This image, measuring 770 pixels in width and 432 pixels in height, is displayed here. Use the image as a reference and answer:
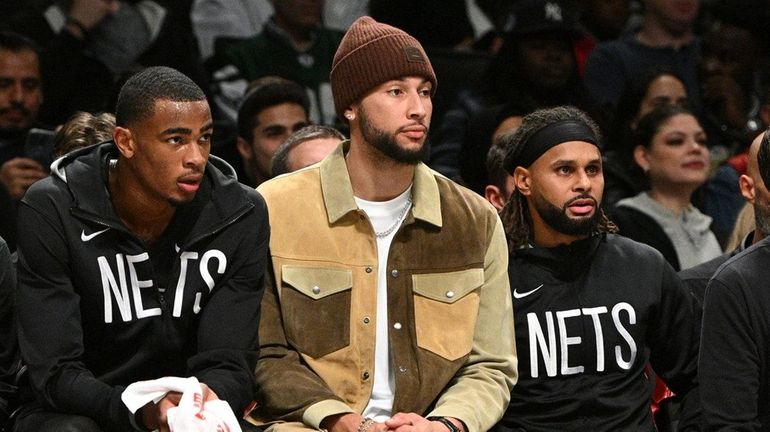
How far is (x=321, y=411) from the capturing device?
3.80 meters

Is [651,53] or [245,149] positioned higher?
[651,53]

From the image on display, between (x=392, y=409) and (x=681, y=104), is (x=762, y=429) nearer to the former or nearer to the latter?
(x=392, y=409)

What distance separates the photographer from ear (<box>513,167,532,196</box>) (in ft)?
14.9

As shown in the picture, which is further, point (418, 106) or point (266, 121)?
point (266, 121)

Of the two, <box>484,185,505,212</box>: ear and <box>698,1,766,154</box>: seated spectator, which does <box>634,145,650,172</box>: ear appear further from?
<box>484,185,505,212</box>: ear

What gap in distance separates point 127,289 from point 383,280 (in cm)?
77

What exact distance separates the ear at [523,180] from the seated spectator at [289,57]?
92.1 inches

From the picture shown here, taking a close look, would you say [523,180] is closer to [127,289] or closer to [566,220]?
[566,220]

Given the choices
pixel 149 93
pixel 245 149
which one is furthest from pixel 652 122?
pixel 149 93

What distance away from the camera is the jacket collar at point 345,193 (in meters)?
4.05

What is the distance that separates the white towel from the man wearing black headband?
3.58ft

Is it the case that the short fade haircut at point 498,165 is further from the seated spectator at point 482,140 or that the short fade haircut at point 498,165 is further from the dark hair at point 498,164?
the seated spectator at point 482,140

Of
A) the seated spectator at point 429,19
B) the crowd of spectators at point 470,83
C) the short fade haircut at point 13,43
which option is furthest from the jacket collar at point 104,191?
the seated spectator at point 429,19

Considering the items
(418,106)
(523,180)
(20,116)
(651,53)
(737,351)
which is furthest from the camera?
(651,53)
